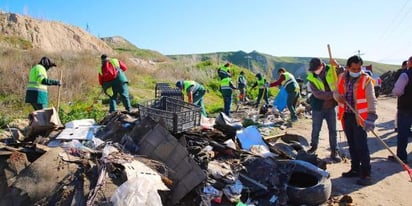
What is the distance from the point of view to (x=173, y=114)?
15.9 ft

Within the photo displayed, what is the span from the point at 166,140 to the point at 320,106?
3328 millimetres

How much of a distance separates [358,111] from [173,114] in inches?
106

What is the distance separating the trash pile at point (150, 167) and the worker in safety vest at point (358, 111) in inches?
26.0

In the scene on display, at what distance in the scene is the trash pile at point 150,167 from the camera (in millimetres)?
3691

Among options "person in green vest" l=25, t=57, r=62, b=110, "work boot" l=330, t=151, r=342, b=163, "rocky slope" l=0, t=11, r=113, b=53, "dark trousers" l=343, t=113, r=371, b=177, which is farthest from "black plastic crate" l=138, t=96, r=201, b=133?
"rocky slope" l=0, t=11, r=113, b=53

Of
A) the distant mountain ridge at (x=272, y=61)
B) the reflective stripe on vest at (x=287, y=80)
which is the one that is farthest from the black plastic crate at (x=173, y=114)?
the distant mountain ridge at (x=272, y=61)

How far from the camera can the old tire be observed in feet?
14.5

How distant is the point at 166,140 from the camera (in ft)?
14.8

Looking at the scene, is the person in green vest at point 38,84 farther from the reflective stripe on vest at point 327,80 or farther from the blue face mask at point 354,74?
the blue face mask at point 354,74

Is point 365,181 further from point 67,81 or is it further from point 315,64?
point 67,81

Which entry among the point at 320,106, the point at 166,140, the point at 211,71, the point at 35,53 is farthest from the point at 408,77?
the point at 211,71

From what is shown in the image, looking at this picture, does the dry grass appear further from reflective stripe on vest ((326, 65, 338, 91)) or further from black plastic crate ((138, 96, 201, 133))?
reflective stripe on vest ((326, 65, 338, 91))

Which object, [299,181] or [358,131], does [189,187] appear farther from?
[358,131]

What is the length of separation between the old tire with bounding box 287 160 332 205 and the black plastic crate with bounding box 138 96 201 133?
1.52 meters
